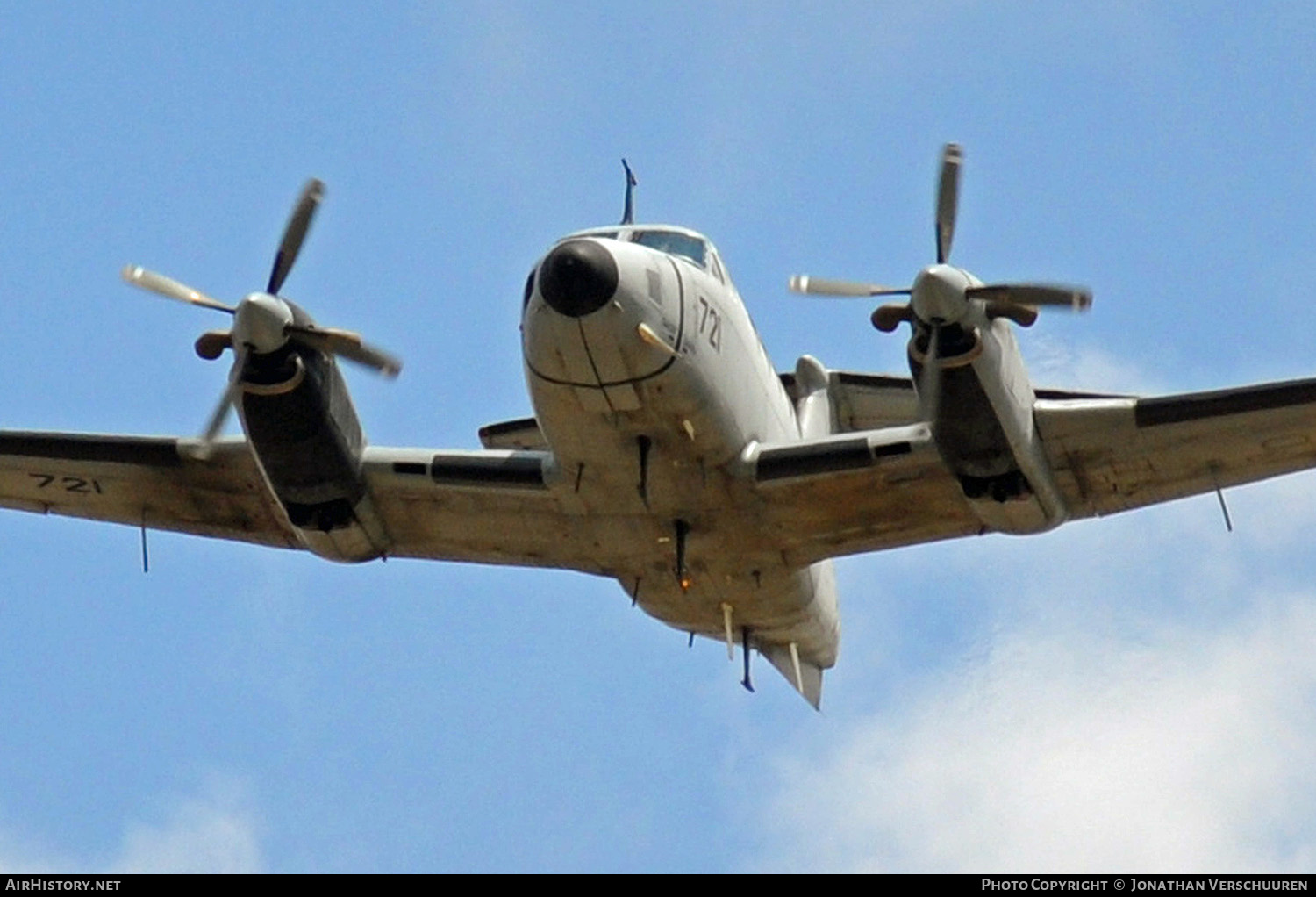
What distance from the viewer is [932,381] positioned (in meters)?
19.9

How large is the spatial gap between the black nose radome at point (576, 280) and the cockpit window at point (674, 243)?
4.75 ft

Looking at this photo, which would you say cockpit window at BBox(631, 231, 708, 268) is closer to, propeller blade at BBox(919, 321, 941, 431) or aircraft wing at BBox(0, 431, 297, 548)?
propeller blade at BBox(919, 321, 941, 431)

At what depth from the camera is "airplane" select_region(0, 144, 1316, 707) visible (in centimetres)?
1966

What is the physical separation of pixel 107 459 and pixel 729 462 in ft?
21.8

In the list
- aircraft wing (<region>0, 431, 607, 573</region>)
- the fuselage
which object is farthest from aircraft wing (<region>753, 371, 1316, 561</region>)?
aircraft wing (<region>0, 431, 607, 573</region>)

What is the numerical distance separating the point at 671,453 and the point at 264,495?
16.5ft

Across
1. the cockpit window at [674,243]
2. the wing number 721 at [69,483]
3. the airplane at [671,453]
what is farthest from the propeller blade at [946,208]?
the wing number 721 at [69,483]

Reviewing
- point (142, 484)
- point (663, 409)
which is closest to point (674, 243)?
point (663, 409)

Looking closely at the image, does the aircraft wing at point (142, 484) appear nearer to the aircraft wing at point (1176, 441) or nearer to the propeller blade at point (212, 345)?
the propeller blade at point (212, 345)

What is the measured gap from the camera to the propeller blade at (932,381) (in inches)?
774

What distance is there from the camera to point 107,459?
894 inches

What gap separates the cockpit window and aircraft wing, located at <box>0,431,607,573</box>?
2.42 meters

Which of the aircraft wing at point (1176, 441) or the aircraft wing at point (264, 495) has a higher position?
the aircraft wing at point (1176, 441)
